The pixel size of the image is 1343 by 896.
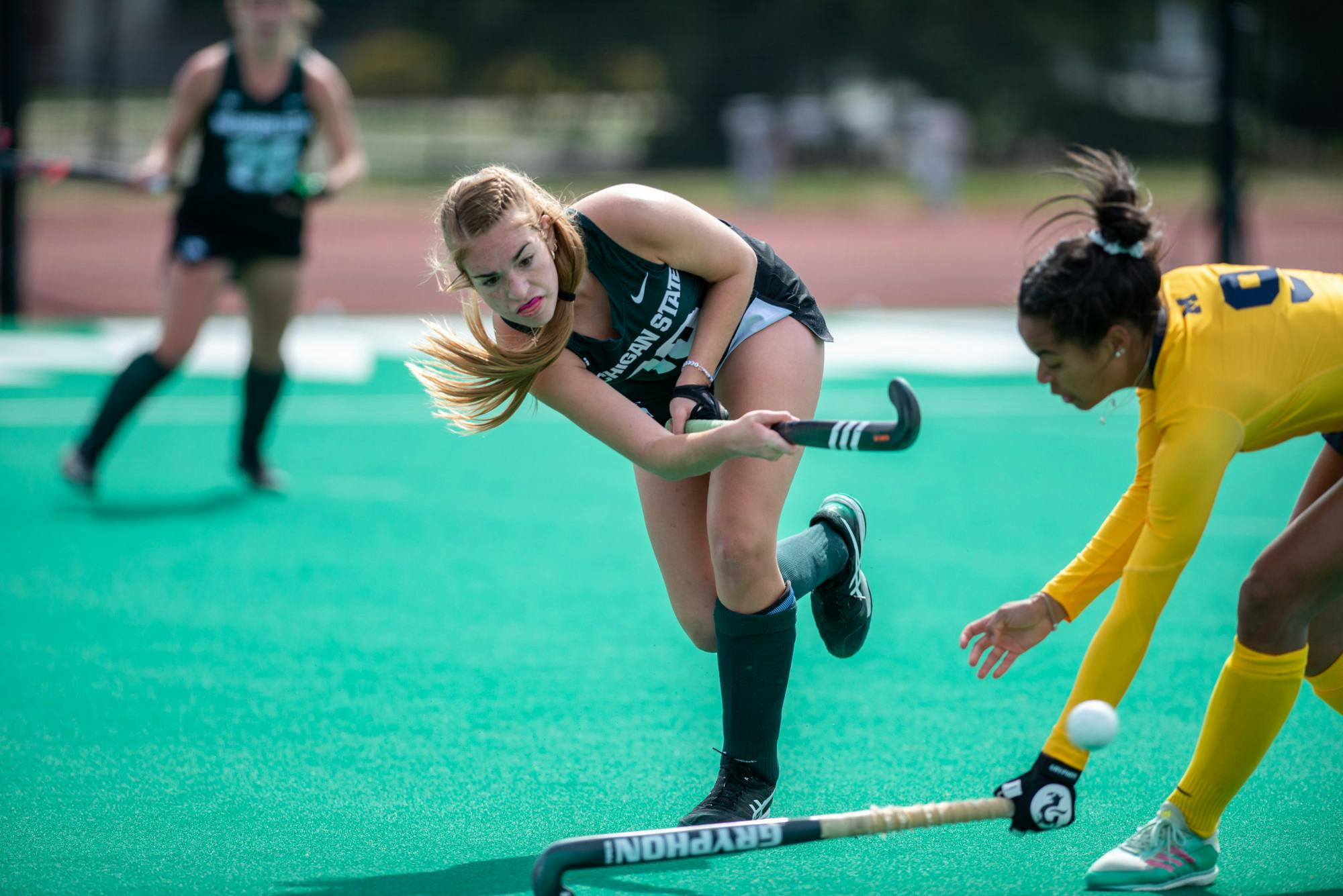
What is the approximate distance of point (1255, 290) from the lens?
2.97m

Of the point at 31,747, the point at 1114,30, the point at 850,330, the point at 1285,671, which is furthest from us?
the point at 1114,30

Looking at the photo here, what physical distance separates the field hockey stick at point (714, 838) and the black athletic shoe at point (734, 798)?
0.39 m

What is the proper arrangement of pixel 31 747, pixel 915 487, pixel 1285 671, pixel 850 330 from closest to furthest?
pixel 1285 671, pixel 31 747, pixel 915 487, pixel 850 330

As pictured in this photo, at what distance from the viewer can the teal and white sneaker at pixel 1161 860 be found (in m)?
3.06

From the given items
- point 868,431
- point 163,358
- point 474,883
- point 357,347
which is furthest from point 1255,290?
point 357,347

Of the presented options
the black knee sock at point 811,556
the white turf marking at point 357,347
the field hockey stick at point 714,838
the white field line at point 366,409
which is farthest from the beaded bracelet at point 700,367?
the white turf marking at point 357,347

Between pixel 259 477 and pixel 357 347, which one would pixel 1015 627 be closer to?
pixel 259 477

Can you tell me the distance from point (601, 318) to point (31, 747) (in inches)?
74.8

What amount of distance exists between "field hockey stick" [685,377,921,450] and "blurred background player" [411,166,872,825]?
7 cm

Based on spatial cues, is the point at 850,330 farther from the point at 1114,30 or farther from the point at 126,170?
the point at 1114,30

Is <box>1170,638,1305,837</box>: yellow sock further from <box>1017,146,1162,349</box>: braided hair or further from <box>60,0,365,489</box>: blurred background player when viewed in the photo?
<box>60,0,365,489</box>: blurred background player

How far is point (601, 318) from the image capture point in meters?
3.46

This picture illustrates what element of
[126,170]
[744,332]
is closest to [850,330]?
[126,170]

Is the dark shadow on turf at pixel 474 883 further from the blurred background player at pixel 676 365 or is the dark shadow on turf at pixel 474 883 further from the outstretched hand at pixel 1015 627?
the outstretched hand at pixel 1015 627
